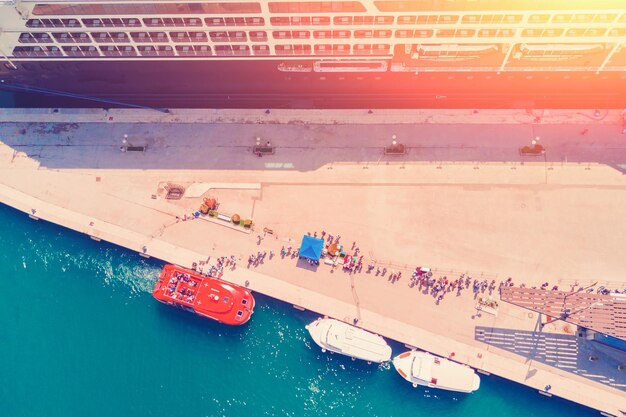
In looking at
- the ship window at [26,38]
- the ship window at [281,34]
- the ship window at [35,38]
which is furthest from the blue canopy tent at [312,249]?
the ship window at [26,38]

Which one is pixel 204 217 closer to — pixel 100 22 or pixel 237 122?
pixel 237 122

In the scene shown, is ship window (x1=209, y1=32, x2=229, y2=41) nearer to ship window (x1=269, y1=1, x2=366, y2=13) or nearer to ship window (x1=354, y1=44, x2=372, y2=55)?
ship window (x1=269, y1=1, x2=366, y2=13)

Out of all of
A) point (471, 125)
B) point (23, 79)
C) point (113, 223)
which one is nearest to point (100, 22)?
point (23, 79)

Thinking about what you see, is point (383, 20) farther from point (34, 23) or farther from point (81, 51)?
point (34, 23)

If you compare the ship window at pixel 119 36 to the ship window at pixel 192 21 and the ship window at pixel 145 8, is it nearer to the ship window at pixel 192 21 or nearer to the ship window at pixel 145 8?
the ship window at pixel 145 8

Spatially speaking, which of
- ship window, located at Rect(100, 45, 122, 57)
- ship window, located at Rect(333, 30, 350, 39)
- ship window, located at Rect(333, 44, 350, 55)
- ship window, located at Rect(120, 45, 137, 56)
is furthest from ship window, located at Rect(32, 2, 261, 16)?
ship window, located at Rect(333, 44, 350, 55)

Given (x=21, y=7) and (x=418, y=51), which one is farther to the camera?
(x=418, y=51)
